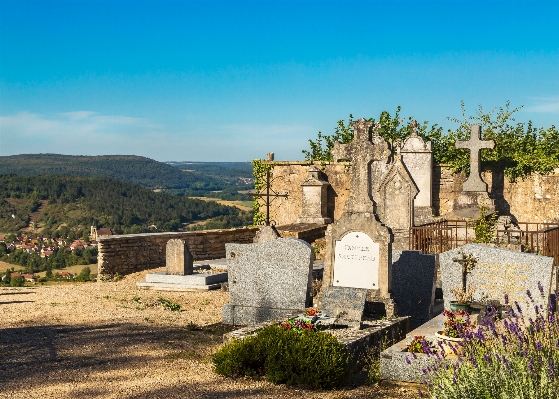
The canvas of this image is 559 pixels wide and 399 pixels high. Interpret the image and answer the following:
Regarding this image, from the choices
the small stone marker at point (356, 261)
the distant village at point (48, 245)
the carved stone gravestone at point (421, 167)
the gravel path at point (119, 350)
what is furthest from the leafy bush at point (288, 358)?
the distant village at point (48, 245)

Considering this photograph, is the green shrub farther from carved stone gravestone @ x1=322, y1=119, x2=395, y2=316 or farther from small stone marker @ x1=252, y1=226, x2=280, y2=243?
carved stone gravestone @ x1=322, y1=119, x2=395, y2=316

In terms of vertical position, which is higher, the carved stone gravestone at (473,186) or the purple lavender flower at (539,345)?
the carved stone gravestone at (473,186)

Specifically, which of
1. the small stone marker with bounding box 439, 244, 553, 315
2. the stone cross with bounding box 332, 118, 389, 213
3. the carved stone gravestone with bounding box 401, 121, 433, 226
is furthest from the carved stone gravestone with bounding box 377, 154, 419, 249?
the small stone marker with bounding box 439, 244, 553, 315

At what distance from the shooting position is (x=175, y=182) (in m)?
89.8

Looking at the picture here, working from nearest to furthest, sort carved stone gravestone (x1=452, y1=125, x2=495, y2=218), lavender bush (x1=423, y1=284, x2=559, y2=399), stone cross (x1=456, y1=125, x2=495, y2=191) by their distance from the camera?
1. lavender bush (x1=423, y1=284, x2=559, y2=399)
2. carved stone gravestone (x1=452, y1=125, x2=495, y2=218)
3. stone cross (x1=456, y1=125, x2=495, y2=191)

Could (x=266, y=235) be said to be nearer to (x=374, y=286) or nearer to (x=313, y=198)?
(x=374, y=286)

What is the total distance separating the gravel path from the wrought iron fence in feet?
15.0

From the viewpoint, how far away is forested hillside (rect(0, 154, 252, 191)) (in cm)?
8443

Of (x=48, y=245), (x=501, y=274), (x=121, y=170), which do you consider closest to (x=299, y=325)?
(x=501, y=274)

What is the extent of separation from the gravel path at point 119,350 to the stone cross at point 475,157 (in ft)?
28.9

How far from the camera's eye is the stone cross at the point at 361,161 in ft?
34.6

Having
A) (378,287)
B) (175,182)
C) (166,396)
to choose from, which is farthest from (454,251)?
(175,182)

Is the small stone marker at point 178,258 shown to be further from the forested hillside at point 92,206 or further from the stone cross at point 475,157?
the forested hillside at point 92,206

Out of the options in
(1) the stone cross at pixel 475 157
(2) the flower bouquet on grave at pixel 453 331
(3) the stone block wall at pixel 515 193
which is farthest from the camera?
(3) the stone block wall at pixel 515 193
